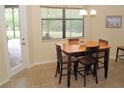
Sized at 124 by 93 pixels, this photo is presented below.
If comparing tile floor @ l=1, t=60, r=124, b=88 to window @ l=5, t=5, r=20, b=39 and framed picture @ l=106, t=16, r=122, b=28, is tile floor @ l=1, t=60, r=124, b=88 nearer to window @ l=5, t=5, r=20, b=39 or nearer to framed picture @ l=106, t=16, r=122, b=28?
window @ l=5, t=5, r=20, b=39

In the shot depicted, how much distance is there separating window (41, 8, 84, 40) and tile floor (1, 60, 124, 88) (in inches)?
49.8

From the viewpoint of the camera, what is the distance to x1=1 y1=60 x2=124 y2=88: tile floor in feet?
12.6

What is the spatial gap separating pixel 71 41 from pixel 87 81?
134 cm

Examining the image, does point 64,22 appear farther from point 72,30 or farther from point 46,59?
point 46,59

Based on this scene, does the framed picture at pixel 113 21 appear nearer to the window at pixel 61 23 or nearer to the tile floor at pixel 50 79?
the window at pixel 61 23

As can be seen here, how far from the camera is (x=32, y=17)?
16.3ft

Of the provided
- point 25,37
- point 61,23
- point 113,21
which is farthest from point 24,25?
point 113,21

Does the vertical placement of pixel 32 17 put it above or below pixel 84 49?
above

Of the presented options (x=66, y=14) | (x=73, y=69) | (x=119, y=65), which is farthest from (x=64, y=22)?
(x=119, y=65)

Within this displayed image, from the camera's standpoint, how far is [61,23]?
5.61m

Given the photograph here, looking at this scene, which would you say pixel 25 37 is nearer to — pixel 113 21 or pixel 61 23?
pixel 61 23

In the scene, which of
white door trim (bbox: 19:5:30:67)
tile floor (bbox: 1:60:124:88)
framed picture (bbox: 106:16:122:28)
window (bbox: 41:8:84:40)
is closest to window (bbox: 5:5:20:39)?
white door trim (bbox: 19:5:30:67)

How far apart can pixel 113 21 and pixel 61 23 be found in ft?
6.07

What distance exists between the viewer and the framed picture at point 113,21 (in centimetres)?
563
